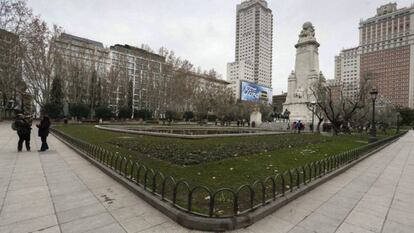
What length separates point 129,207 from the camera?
4.54 meters

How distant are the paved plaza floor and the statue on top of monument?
133 ft

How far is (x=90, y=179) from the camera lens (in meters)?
6.48

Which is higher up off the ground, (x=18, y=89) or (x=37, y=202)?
(x=18, y=89)

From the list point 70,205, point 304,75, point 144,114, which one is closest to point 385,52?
point 304,75

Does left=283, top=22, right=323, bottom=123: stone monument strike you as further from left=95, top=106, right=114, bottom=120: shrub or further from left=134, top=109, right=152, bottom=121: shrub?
left=95, top=106, right=114, bottom=120: shrub

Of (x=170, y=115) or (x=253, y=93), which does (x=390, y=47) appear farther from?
(x=170, y=115)

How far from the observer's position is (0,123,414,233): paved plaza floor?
3.80 m

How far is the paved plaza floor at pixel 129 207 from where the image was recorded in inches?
Answer: 150

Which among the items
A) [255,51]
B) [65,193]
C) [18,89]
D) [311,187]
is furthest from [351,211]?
[255,51]

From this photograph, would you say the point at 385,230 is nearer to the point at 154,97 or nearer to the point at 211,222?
the point at 211,222

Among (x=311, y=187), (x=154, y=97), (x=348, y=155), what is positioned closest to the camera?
(x=311, y=187)

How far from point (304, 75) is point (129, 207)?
43.2 meters

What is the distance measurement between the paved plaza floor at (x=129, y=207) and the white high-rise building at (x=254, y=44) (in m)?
130

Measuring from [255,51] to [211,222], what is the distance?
150 metres
